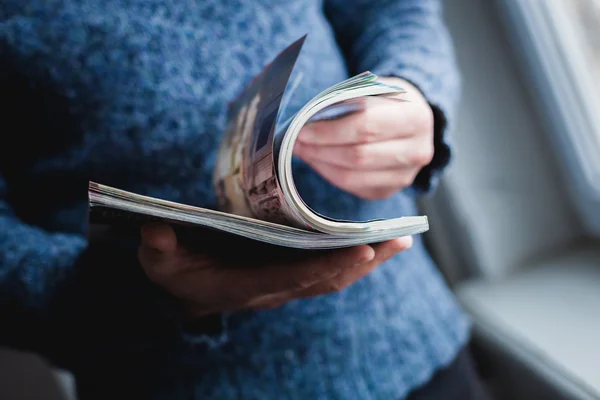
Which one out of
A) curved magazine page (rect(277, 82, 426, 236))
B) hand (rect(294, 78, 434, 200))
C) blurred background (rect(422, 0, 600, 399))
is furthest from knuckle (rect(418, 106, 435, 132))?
blurred background (rect(422, 0, 600, 399))

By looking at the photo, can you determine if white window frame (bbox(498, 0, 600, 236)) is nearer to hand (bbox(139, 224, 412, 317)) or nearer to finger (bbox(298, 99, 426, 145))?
finger (bbox(298, 99, 426, 145))

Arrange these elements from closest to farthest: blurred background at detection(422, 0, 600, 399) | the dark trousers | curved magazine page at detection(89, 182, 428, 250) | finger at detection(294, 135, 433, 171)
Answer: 1. curved magazine page at detection(89, 182, 428, 250)
2. finger at detection(294, 135, 433, 171)
3. the dark trousers
4. blurred background at detection(422, 0, 600, 399)

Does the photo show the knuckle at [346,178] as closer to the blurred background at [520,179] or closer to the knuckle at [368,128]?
the knuckle at [368,128]

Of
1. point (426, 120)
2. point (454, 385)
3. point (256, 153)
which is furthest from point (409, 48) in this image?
point (454, 385)

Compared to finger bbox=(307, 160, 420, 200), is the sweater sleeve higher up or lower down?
higher up

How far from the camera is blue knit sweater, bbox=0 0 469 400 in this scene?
0.52 metres

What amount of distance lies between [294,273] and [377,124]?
0.15 meters

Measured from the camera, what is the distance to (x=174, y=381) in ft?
1.93

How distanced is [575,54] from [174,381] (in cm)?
87

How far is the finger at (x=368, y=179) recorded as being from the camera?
1.53 feet

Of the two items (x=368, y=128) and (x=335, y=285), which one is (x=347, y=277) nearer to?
(x=335, y=285)

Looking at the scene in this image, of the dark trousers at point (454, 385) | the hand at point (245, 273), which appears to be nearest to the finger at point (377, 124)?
the hand at point (245, 273)

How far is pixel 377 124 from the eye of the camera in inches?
17.4

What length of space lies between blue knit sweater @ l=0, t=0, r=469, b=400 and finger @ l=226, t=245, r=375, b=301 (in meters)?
0.10
